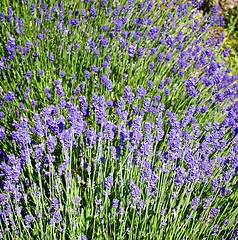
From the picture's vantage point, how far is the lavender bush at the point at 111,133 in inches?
85.4

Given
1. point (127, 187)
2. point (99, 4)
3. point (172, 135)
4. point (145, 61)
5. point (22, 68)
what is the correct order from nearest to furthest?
point (172, 135) → point (127, 187) → point (22, 68) → point (145, 61) → point (99, 4)

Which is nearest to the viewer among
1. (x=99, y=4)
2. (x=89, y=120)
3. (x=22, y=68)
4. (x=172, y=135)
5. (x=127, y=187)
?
(x=172, y=135)

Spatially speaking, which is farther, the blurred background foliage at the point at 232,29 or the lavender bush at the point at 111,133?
the blurred background foliage at the point at 232,29

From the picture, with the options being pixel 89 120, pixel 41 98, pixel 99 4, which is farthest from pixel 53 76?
pixel 99 4

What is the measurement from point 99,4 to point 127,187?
2372 millimetres

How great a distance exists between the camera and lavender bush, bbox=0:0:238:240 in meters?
2.17

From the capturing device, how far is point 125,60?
359 centimetres

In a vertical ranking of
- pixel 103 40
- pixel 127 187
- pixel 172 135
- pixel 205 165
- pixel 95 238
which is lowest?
pixel 95 238

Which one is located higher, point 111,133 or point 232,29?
point 232,29

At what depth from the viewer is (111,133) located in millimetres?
2236

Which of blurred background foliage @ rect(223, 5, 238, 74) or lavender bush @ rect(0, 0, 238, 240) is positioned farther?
blurred background foliage @ rect(223, 5, 238, 74)

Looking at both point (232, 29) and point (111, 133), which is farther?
point (232, 29)

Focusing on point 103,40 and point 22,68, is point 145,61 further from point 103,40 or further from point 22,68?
point 22,68

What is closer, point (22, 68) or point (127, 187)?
point (127, 187)
